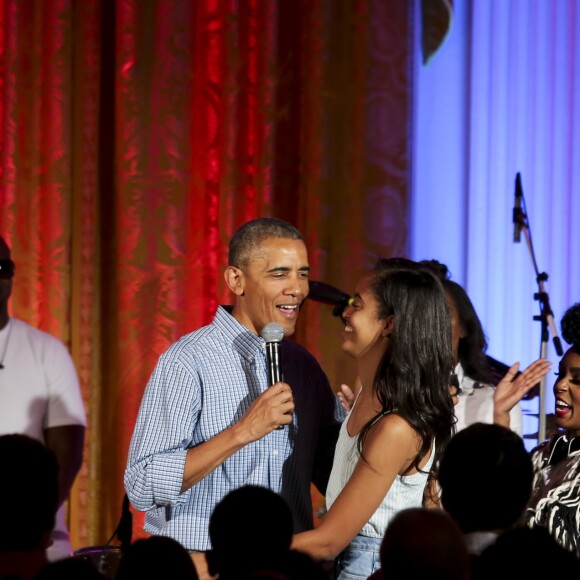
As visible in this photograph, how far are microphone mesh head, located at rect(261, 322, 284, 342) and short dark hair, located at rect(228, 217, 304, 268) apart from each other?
1.12 feet

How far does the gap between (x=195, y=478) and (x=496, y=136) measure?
10.5 feet

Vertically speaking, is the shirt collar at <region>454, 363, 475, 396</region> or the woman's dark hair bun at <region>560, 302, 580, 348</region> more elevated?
the woman's dark hair bun at <region>560, 302, 580, 348</region>

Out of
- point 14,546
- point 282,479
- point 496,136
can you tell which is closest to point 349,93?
point 496,136

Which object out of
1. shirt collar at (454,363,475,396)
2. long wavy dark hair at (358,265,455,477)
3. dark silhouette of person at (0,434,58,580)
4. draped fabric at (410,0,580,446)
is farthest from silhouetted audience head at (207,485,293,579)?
draped fabric at (410,0,580,446)

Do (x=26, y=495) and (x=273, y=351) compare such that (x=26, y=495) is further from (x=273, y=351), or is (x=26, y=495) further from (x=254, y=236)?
(x=254, y=236)

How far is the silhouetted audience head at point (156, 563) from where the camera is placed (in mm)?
1685

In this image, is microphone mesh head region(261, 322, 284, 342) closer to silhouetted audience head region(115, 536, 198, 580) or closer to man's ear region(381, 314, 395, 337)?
man's ear region(381, 314, 395, 337)

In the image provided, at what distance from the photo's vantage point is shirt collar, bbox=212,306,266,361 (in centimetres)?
304

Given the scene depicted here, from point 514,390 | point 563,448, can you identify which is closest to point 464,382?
point 514,390

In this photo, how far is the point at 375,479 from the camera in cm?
254

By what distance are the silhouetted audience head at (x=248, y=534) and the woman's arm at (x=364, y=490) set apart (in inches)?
29.7

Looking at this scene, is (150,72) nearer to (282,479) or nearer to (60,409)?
(60,409)

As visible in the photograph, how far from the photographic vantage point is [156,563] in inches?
66.7

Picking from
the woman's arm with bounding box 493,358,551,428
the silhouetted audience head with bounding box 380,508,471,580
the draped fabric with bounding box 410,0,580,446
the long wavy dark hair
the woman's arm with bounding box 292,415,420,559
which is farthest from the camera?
the draped fabric with bounding box 410,0,580,446
